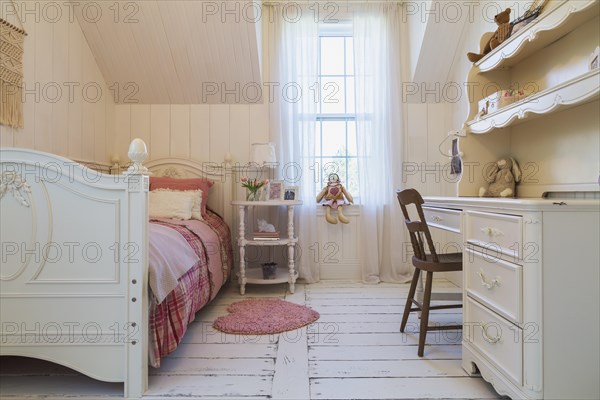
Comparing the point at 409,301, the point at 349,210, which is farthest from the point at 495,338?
the point at 349,210

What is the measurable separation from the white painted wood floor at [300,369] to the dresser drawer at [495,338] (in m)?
0.18

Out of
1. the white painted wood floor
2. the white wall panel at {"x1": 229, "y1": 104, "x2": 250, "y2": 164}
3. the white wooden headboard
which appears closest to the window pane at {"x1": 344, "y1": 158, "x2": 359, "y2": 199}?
the white wall panel at {"x1": 229, "y1": 104, "x2": 250, "y2": 164}

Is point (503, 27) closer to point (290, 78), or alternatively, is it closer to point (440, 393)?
point (290, 78)

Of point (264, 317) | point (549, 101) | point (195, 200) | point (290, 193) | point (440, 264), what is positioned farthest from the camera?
point (290, 193)

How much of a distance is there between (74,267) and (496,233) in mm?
1691

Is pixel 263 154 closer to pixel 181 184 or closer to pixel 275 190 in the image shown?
pixel 275 190

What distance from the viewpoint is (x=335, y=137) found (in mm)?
3510

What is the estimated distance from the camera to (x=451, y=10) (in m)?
2.98

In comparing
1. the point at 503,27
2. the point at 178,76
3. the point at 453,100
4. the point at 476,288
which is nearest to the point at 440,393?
the point at 476,288

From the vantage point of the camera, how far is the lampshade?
3.11 meters

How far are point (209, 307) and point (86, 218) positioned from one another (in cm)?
139

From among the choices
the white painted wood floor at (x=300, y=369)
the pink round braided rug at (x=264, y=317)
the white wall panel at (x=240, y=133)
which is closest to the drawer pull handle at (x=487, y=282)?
the white painted wood floor at (x=300, y=369)

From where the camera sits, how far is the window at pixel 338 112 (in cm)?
347

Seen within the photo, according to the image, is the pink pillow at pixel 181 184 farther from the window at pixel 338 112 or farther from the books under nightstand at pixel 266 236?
the window at pixel 338 112
